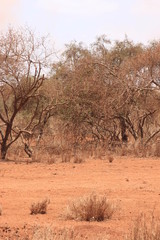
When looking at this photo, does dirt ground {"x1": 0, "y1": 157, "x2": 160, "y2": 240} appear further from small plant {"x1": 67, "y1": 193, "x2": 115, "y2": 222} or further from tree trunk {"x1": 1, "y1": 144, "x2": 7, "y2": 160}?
tree trunk {"x1": 1, "y1": 144, "x2": 7, "y2": 160}

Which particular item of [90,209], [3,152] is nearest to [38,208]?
[90,209]

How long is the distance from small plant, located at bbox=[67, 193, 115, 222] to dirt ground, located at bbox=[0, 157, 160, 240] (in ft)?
0.48

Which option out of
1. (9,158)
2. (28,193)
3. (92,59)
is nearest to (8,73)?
(9,158)

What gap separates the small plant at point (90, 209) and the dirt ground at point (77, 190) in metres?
0.15

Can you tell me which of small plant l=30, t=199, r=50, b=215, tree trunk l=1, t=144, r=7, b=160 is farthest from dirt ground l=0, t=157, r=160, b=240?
tree trunk l=1, t=144, r=7, b=160

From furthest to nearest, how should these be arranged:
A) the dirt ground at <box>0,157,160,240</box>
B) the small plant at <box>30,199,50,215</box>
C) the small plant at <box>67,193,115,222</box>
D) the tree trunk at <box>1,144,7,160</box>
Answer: the tree trunk at <box>1,144,7,160</box> → the small plant at <box>30,199,50,215</box> → the small plant at <box>67,193,115,222</box> → the dirt ground at <box>0,157,160,240</box>

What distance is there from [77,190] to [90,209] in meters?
3.44

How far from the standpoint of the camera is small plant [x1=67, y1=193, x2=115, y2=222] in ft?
25.6

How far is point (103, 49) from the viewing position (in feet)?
98.7

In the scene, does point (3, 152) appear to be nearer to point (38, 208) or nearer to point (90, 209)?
point (38, 208)

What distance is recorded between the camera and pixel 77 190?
37.1ft

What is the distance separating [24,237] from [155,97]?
1777 centimetres

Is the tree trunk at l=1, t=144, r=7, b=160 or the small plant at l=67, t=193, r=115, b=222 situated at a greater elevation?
the tree trunk at l=1, t=144, r=7, b=160

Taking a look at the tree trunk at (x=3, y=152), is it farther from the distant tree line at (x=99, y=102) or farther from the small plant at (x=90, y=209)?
the small plant at (x=90, y=209)
